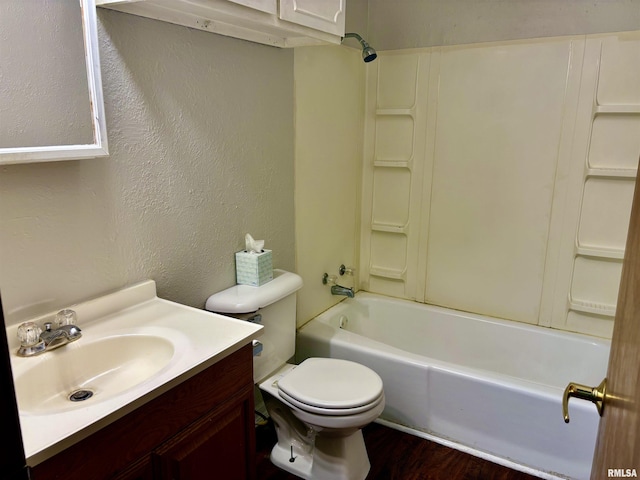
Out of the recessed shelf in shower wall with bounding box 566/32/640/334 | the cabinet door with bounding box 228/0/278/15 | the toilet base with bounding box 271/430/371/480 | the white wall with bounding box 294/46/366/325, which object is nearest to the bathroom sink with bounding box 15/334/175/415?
the toilet base with bounding box 271/430/371/480

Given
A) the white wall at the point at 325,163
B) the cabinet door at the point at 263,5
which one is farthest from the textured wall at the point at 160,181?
the cabinet door at the point at 263,5

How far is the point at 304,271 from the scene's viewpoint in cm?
245

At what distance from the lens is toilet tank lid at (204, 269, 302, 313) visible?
5.82ft

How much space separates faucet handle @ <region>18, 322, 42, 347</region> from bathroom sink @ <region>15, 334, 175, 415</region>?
0.04 meters

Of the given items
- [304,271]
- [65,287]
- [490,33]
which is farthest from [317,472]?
[490,33]

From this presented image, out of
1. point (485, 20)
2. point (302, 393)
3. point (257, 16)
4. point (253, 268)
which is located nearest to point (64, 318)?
point (253, 268)

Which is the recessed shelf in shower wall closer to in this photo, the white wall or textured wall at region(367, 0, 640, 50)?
textured wall at region(367, 0, 640, 50)

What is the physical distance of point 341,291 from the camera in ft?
8.66

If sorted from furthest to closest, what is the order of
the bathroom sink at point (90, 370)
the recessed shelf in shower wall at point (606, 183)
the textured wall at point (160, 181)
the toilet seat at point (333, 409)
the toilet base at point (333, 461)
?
the recessed shelf in shower wall at point (606, 183) → the toilet base at point (333, 461) → the toilet seat at point (333, 409) → the textured wall at point (160, 181) → the bathroom sink at point (90, 370)

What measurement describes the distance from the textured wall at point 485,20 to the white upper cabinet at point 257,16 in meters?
0.88

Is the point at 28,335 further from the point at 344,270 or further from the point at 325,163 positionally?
the point at 344,270

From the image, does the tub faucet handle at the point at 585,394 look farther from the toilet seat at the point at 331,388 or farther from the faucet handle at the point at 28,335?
the faucet handle at the point at 28,335

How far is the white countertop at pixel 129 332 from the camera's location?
933mm

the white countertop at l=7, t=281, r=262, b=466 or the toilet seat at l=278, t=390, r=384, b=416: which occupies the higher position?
the white countertop at l=7, t=281, r=262, b=466
